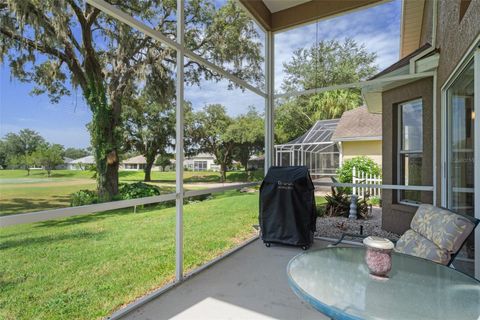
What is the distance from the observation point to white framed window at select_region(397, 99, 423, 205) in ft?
13.4

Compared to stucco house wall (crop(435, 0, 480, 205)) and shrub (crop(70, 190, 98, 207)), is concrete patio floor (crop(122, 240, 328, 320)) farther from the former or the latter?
stucco house wall (crop(435, 0, 480, 205))

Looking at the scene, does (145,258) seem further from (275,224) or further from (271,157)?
(271,157)

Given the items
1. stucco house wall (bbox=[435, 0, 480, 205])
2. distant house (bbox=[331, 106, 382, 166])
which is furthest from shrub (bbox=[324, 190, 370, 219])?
stucco house wall (bbox=[435, 0, 480, 205])

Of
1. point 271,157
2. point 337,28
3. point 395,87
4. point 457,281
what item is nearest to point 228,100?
point 271,157

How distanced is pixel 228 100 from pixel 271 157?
135cm

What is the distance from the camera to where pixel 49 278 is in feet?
9.42

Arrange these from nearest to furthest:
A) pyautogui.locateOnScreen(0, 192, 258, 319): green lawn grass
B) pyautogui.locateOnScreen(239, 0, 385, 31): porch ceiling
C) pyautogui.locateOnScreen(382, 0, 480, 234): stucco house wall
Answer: pyautogui.locateOnScreen(382, 0, 480, 234): stucco house wall < pyautogui.locateOnScreen(0, 192, 258, 319): green lawn grass < pyautogui.locateOnScreen(239, 0, 385, 31): porch ceiling

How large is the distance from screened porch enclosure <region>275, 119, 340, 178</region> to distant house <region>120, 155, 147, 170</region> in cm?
281

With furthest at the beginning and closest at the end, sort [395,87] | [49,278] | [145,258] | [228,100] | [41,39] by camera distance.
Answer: [228,100] → [395,87] → [145,258] → [49,278] → [41,39]

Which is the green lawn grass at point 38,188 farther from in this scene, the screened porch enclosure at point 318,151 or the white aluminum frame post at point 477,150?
the screened porch enclosure at point 318,151

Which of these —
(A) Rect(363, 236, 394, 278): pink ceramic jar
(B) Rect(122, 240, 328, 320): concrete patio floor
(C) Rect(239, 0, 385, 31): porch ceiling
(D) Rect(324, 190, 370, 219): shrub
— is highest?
(C) Rect(239, 0, 385, 31): porch ceiling

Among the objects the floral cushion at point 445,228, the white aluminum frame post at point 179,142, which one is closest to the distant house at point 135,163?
the white aluminum frame post at point 179,142

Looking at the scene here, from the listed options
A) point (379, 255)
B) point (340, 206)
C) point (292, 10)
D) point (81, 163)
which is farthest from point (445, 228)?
point (292, 10)

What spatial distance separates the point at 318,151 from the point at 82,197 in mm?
3865
